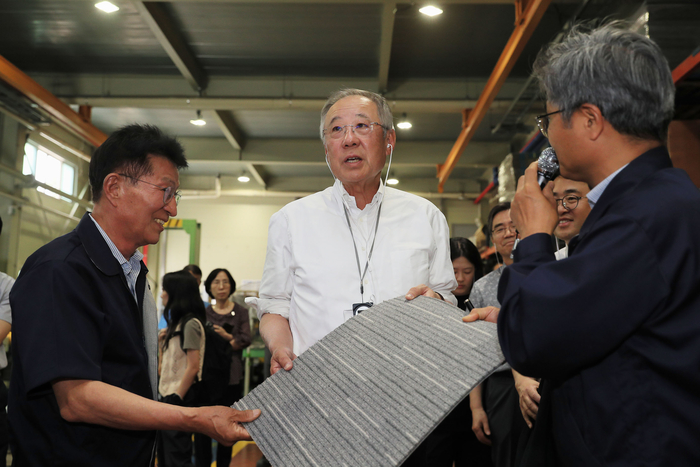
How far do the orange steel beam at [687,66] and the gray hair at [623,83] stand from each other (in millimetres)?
2660

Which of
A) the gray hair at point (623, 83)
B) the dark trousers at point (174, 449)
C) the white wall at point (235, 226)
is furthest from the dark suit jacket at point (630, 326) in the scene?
the white wall at point (235, 226)

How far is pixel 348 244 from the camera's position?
69.2 inches

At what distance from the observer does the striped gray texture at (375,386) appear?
1.06 metres

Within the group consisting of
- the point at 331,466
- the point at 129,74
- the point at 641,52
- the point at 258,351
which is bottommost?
the point at 258,351

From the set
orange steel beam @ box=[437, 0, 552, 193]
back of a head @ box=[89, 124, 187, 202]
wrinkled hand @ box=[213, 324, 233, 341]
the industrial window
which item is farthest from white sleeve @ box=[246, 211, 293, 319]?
the industrial window

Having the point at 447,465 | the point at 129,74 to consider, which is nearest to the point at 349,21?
the point at 129,74

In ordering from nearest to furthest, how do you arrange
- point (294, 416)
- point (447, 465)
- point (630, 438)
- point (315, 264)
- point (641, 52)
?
point (630, 438)
point (641, 52)
point (294, 416)
point (315, 264)
point (447, 465)

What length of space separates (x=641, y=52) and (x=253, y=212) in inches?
533

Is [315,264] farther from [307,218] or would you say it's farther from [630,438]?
[630,438]

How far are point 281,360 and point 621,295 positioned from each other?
874 millimetres

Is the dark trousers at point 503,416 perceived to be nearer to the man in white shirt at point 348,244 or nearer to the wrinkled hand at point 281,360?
the man in white shirt at point 348,244

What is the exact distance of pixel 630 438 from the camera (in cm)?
97

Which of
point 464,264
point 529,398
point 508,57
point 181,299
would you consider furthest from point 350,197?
point 508,57

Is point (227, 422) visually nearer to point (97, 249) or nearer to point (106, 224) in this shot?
point (97, 249)
